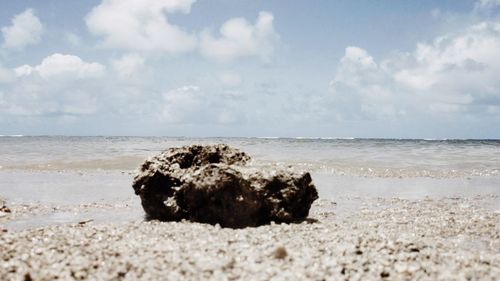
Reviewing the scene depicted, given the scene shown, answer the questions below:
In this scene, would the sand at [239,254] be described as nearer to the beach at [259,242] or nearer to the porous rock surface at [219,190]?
the beach at [259,242]

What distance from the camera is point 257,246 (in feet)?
20.9

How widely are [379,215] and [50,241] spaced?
7543 millimetres

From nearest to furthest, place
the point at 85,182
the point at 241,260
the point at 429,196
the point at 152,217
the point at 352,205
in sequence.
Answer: the point at 241,260 → the point at 152,217 → the point at 352,205 → the point at 429,196 → the point at 85,182

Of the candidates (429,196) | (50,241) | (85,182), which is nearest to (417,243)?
(50,241)

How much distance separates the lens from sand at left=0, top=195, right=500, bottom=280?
5215 millimetres

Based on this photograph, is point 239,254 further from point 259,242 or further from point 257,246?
point 259,242

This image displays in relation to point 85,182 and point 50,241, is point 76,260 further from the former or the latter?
point 85,182

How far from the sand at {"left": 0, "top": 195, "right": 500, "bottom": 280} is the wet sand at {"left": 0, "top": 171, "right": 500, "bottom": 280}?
13 mm

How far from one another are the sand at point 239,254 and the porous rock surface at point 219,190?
2.08 ft

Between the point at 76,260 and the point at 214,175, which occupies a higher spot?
the point at 214,175

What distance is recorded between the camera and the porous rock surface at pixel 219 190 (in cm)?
891

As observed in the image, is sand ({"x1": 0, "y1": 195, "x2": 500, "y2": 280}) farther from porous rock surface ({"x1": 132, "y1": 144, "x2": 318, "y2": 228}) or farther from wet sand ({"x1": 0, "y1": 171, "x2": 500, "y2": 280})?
porous rock surface ({"x1": 132, "y1": 144, "x2": 318, "y2": 228})

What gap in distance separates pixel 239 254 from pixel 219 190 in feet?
10.3

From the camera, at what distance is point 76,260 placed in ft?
18.0
